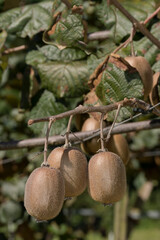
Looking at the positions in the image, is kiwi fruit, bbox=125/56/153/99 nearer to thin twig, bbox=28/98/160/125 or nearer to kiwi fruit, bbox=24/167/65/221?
thin twig, bbox=28/98/160/125

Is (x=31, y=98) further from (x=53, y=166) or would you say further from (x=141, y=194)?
(x=141, y=194)

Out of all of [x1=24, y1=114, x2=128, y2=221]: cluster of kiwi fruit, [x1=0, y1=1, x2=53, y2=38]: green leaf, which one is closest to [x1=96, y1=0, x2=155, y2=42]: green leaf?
[x1=0, y1=1, x2=53, y2=38]: green leaf

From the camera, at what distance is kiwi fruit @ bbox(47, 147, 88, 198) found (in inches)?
29.0

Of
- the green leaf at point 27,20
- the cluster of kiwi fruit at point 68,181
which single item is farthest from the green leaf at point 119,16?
the cluster of kiwi fruit at point 68,181

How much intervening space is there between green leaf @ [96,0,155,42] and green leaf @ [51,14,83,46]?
172 mm

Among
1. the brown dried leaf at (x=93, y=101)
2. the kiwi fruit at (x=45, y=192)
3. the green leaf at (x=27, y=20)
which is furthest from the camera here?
the green leaf at (x=27, y=20)

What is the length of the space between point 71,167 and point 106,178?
0.21 ft

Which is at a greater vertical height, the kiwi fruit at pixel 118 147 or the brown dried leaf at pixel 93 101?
the brown dried leaf at pixel 93 101

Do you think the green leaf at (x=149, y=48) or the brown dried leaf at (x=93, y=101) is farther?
the green leaf at (x=149, y=48)

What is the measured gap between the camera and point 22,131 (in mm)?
2016

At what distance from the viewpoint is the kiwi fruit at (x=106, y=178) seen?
72 cm

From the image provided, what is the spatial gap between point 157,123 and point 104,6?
0.41 meters

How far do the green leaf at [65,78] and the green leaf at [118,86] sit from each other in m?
0.20

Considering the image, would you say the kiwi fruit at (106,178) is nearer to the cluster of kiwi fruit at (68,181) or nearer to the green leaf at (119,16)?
the cluster of kiwi fruit at (68,181)
